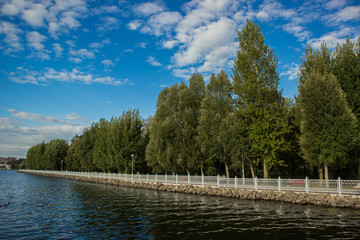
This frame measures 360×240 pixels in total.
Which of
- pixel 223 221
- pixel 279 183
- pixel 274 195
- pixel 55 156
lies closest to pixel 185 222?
pixel 223 221

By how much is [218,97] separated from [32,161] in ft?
389

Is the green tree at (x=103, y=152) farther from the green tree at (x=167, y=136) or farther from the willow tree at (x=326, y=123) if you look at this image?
the willow tree at (x=326, y=123)

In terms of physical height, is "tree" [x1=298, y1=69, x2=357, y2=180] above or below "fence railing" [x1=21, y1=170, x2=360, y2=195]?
above

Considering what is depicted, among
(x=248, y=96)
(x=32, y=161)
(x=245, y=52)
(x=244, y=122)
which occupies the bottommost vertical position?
(x=32, y=161)

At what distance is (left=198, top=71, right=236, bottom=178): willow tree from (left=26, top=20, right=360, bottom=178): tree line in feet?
0.47

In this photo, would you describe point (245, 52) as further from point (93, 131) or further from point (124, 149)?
point (93, 131)

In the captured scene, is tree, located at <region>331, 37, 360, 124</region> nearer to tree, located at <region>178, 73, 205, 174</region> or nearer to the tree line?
the tree line

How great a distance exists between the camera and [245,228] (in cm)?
1317

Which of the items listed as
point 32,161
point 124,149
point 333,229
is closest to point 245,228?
point 333,229

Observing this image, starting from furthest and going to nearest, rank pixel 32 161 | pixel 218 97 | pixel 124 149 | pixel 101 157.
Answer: pixel 32 161 < pixel 101 157 < pixel 124 149 < pixel 218 97

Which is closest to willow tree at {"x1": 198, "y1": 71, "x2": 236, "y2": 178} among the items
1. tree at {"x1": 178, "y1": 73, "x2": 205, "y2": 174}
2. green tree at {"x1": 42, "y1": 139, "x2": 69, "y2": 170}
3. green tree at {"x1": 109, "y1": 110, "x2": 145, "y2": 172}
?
tree at {"x1": 178, "y1": 73, "x2": 205, "y2": 174}

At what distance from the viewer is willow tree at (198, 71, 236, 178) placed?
111 feet

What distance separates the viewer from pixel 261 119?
95.0 feet

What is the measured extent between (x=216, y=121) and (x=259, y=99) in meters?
7.53
